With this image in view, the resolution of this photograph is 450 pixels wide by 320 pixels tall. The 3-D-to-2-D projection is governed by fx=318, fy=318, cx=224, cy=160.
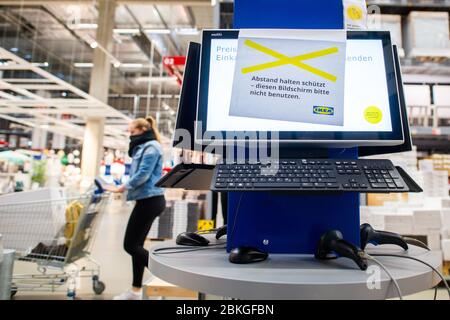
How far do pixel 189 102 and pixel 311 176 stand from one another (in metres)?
0.44

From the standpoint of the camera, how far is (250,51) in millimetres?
872

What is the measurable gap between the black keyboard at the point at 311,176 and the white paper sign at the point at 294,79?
0.13 m

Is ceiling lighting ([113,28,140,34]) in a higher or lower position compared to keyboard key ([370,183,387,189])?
higher

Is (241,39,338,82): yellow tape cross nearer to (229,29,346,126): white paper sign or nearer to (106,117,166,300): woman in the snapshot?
(229,29,346,126): white paper sign

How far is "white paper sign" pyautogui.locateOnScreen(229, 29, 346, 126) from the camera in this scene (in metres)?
0.84

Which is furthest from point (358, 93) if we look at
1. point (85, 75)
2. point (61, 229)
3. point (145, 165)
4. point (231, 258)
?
point (85, 75)

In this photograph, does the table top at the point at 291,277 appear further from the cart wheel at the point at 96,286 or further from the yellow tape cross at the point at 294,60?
the cart wheel at the point at 96,286

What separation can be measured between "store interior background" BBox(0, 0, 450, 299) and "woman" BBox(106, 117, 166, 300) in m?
0.24

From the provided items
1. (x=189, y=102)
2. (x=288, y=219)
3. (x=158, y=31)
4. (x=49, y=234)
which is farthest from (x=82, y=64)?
(x=288, y=219)

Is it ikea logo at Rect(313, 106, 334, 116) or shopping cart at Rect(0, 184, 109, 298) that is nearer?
ikea logo at Rect(313, 106, 334, 116)

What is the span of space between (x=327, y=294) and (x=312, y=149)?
481 millimetres

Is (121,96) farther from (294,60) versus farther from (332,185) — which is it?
(332,185)

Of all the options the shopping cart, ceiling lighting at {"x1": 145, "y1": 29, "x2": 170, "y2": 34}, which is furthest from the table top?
ceiling lighting at {"x1": 145, "y1": 29, "x2": 170, "y2": 34}
